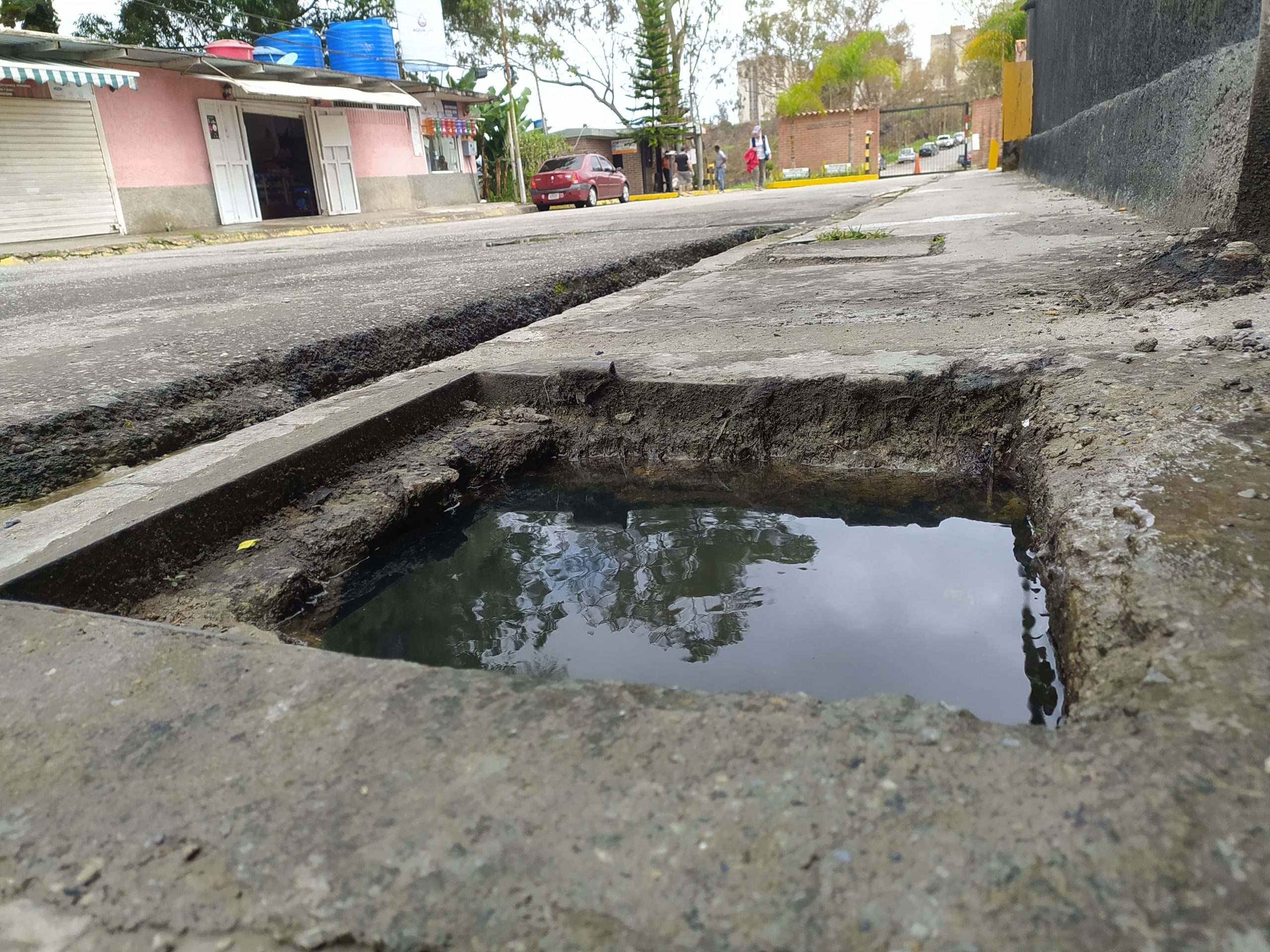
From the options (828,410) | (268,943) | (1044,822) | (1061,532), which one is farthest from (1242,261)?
(268,943)

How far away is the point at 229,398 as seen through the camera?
2348mm

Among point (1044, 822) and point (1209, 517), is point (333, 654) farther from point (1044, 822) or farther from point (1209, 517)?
point (1209, 517)

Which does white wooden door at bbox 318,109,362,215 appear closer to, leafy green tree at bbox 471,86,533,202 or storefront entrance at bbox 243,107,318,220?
storefront entrance at bbox 243,107,318,220

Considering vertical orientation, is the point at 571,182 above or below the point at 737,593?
above

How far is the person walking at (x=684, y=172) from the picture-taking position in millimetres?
25859

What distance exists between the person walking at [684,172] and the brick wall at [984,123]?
8.43 meters

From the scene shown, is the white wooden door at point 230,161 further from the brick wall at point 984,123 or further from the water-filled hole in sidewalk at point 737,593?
the brick wall at point 984,123

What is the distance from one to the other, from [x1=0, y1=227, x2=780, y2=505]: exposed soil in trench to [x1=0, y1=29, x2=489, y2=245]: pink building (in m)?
11.8

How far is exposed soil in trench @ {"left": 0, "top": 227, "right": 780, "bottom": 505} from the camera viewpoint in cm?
187

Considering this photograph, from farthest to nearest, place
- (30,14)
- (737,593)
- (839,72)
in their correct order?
(839,72) < (30,14) < (737,593)

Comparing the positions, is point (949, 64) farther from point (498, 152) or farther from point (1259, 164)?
point (1259, 164)

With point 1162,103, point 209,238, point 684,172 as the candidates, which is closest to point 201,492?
point 1162,103

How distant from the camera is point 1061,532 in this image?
1199 mm

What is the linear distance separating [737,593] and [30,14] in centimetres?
2335
